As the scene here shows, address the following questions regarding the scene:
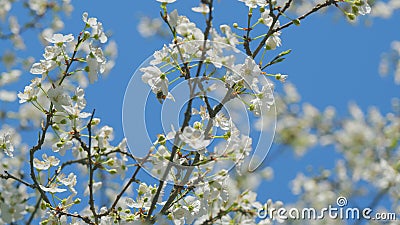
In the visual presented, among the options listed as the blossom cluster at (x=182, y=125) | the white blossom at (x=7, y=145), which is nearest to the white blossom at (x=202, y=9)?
the blossom cluster at (x=182, y=125)

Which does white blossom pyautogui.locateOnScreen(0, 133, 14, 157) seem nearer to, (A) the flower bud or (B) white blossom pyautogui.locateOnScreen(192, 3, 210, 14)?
(B) white blossom pyautogui.locateOnScreen(192, 3, 210, 14)

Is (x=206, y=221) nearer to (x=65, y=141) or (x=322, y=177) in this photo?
(x=65, y=141)

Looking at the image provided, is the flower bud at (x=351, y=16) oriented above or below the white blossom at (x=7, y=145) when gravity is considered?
above

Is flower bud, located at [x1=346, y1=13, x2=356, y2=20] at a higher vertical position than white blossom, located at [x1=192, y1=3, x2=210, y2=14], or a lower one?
higher

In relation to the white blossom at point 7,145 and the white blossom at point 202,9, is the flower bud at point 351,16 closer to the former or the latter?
the white blossom at point 202,9

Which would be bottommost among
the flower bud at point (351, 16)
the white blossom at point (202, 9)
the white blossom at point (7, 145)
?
the white blossom at point (7, 145)

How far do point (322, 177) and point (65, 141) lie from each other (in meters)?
3.68
